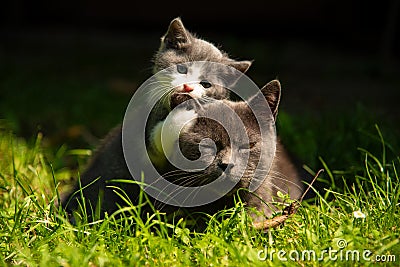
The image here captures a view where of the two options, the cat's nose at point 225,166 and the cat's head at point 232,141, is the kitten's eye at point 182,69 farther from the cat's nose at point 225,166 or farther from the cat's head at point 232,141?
the cat's nose at point 225,166

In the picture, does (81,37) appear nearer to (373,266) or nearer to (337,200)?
(337,200)

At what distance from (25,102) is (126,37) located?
3433 mm

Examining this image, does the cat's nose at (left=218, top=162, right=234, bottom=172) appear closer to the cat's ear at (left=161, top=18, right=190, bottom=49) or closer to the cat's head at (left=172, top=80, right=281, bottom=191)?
the cat's head at (left=172, top=80, right=281, bottom=191)

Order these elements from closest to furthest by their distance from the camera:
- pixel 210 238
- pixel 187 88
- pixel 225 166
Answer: pixel 210 238 → pixel 225 166 → pixel 187 88

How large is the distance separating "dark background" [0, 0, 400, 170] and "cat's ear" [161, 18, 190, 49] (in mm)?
977

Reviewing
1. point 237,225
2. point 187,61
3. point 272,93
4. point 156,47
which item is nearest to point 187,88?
point 187,61

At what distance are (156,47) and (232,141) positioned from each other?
17.3 feet

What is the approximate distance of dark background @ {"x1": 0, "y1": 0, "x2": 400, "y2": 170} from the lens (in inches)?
176

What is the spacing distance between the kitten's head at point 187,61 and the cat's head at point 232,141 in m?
0.35

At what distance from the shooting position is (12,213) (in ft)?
7.76

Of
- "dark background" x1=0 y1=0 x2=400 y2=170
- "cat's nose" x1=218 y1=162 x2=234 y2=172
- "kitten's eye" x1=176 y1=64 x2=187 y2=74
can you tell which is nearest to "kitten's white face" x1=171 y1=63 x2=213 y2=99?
"kitten's eye" x1=176 y1=64 x2=187 y2=74

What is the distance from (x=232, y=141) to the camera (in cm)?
237

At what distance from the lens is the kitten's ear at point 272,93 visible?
96.7 inches

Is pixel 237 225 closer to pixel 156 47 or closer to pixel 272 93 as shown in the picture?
pixel 272 93
